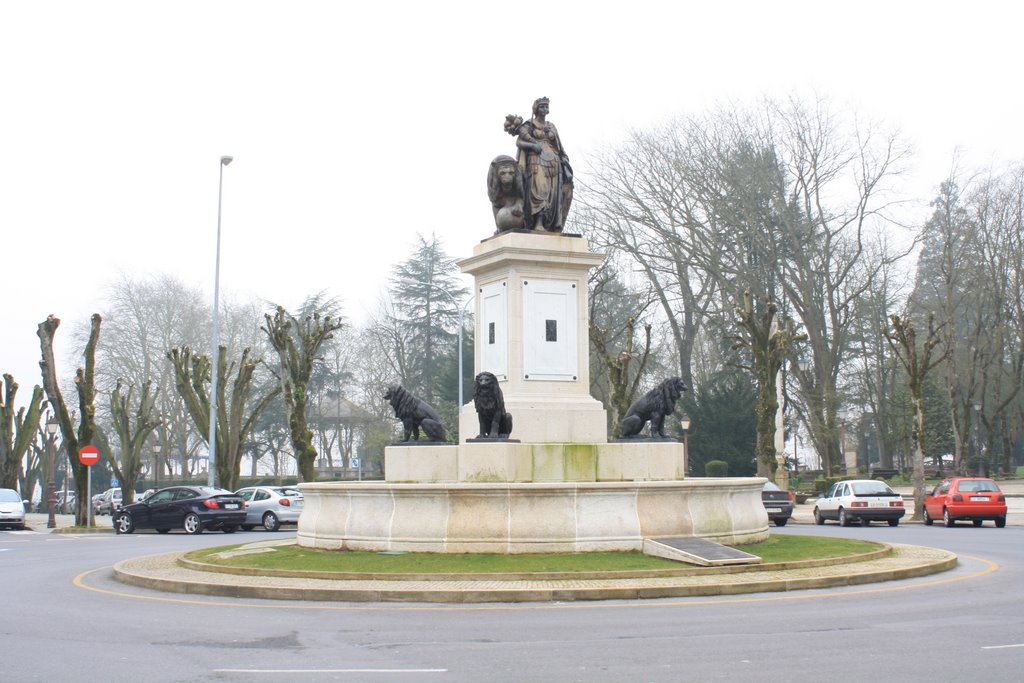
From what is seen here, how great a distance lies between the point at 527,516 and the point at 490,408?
189 centimetres

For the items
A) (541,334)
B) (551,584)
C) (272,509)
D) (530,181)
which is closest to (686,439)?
(272,509)

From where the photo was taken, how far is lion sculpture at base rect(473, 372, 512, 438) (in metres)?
16.3

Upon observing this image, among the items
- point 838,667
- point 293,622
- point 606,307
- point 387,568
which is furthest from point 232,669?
point 606,307

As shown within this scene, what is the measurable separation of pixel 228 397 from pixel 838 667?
68285 millimetres

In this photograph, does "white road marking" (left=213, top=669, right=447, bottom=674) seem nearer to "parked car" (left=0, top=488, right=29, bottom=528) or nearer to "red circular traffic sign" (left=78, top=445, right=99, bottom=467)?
"red circular traffic sign" (left=78, top=445, right=99, bottom=467)

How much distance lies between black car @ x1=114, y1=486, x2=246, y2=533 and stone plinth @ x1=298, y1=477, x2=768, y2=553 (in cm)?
1523

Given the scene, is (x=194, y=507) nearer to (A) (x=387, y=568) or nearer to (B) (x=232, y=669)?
(A) (x=387, y=568)

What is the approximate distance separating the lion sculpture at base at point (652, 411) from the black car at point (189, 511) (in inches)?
650

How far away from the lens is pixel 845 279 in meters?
56.2

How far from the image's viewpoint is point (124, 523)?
32906 mm

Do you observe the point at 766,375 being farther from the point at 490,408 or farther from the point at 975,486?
the point at 490,408

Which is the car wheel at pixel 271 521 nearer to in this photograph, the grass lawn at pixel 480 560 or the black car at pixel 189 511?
the black car at pixel 189 511

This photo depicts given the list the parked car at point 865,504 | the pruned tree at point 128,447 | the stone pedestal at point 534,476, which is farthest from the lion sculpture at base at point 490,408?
the pruned tree at point 128,447

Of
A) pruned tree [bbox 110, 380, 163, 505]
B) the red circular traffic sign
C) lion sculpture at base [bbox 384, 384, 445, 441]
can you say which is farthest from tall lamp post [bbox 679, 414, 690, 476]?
lion sculpture at base [bbox 384, 384, 445, 441]
